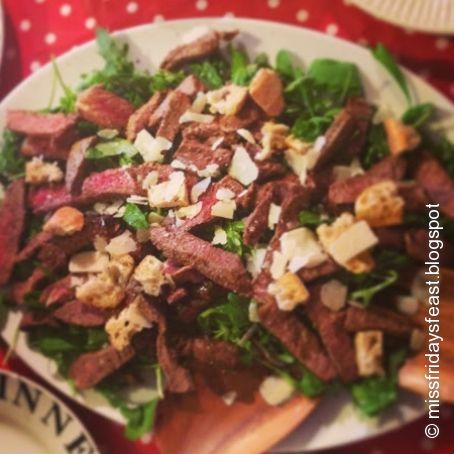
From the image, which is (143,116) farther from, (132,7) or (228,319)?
(228,319)

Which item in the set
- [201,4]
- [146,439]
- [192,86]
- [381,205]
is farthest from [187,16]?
[146,439]

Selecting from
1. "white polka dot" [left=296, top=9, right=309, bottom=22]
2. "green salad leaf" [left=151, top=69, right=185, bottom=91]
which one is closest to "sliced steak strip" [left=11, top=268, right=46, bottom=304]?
"green salad leaf" [left=151, top=69, right=185, bottom=91]

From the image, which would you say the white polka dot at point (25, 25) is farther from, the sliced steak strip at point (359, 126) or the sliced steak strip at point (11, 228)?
the sliced steak strip at point (359, 126)

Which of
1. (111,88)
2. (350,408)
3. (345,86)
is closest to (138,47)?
(111,88)

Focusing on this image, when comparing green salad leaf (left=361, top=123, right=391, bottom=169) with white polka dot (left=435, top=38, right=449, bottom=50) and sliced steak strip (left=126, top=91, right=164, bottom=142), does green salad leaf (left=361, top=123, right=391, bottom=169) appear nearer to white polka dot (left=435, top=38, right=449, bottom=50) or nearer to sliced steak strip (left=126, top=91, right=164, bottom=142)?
white polka dot (left=435, top=38, right=449, bottom=50)

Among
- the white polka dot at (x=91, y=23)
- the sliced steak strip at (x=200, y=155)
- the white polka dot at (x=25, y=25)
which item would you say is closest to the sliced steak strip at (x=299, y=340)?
the sliced steak strip at (x=200, y=155)
